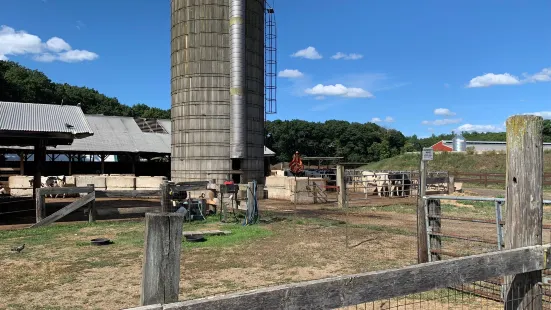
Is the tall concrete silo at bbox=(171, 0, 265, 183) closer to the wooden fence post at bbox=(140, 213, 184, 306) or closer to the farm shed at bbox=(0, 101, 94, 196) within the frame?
the farm shed at bbox=(0, 101, 94, 196)

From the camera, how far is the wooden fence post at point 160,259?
8.42 feet

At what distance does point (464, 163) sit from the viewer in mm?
53781

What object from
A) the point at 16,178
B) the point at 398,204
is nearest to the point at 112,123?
the point at 16,178

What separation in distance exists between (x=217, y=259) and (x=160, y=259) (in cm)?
678

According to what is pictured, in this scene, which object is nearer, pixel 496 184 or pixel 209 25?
pixel 209 25

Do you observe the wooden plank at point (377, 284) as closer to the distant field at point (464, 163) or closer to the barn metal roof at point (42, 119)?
the barn metal roof at point (42, 119)

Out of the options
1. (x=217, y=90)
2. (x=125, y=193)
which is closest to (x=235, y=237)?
(x=125, y=193)

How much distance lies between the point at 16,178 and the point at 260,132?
16.2m

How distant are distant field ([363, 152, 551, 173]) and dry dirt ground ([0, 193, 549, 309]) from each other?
A: 3998 centimetres

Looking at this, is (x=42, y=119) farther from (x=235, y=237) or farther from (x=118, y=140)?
(x=118, y=140)

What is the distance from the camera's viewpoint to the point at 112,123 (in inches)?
1607

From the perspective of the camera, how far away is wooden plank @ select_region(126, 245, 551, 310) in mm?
2521

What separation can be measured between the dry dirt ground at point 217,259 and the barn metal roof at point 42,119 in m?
3.96

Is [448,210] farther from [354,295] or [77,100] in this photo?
[77,100]
